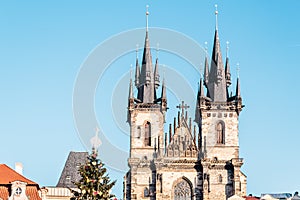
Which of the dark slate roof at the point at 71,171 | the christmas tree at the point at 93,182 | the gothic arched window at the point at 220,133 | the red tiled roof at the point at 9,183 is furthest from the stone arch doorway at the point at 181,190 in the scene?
the christmas tree at the point at 93,182

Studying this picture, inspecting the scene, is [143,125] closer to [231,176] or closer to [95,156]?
[231,176]

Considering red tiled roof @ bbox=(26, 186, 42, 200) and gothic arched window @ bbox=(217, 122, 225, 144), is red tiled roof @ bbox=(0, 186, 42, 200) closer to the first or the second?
red tiled roof @ bbox=(26, 186, 42, 200)

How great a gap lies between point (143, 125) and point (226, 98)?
9503 mm

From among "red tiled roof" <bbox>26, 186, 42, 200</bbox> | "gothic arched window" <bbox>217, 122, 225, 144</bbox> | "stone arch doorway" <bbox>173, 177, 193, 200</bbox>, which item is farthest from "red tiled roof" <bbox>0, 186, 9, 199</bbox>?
"gothic arched window" <bbox>217, 122, 225, 144</bbox>

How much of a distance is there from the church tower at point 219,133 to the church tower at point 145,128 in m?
4.58

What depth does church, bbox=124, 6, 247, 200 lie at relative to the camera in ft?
217

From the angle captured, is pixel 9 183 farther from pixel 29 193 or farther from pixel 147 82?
pixel 147 82

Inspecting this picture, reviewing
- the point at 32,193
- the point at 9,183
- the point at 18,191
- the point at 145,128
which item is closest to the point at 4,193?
the point at 9,183

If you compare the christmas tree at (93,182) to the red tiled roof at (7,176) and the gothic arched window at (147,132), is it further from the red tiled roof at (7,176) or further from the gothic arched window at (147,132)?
the gothic arched window at (147,132)

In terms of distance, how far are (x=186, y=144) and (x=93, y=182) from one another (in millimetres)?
37679

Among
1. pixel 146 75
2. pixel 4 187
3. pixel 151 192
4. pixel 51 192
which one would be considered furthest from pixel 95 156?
pixel 146 75

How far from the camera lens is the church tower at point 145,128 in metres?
66.4

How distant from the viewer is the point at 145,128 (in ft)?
227

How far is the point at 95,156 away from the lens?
104 ft
